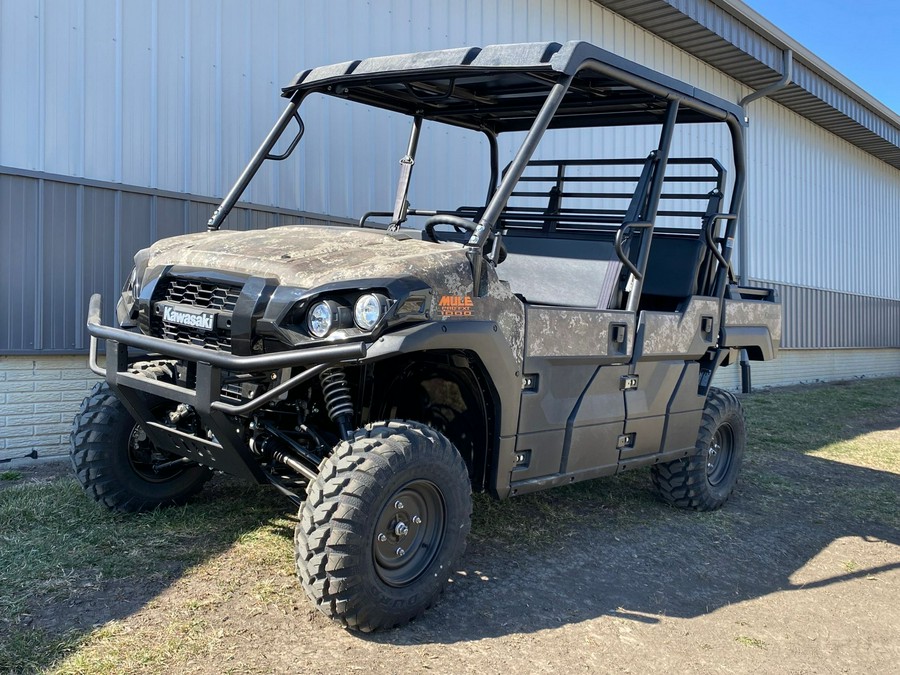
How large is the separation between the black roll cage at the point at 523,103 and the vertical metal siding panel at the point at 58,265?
1.82m

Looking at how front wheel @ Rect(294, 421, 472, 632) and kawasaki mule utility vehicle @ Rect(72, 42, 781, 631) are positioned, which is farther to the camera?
kawasaki mule utility vehicle @ Rect(72, 42, 781, 631)

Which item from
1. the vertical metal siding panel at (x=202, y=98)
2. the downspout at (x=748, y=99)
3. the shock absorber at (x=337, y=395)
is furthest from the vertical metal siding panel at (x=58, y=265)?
the downspout at (x=748, y=99)

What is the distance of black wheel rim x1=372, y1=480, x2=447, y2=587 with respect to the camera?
3428mm

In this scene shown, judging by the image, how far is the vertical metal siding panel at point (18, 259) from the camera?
19.1 feet

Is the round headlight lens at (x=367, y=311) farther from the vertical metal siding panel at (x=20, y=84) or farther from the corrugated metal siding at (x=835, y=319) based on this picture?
the corrugated metal siding at (x=835, y=319)

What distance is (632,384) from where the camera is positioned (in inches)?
188

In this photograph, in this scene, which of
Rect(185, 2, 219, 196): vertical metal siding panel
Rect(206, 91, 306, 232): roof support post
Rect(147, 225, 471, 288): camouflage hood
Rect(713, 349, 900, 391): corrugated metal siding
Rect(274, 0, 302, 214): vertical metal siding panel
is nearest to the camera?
Rect(147, 225, 471, 288): camouflage hood

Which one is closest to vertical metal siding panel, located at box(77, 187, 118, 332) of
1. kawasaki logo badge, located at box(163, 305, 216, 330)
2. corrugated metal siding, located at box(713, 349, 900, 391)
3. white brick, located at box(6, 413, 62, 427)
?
white brick, located at box(6, 413, 62, 427)

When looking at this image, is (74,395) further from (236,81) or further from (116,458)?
(236,81)

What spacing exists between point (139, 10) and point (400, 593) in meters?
4.97

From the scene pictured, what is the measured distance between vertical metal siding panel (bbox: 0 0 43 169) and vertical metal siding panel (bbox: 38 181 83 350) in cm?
26

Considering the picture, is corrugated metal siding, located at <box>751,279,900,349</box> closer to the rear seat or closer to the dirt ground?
the rear seat

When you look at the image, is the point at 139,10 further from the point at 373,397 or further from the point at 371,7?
the point at 373,397

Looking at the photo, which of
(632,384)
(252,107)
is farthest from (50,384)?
(632,384)
